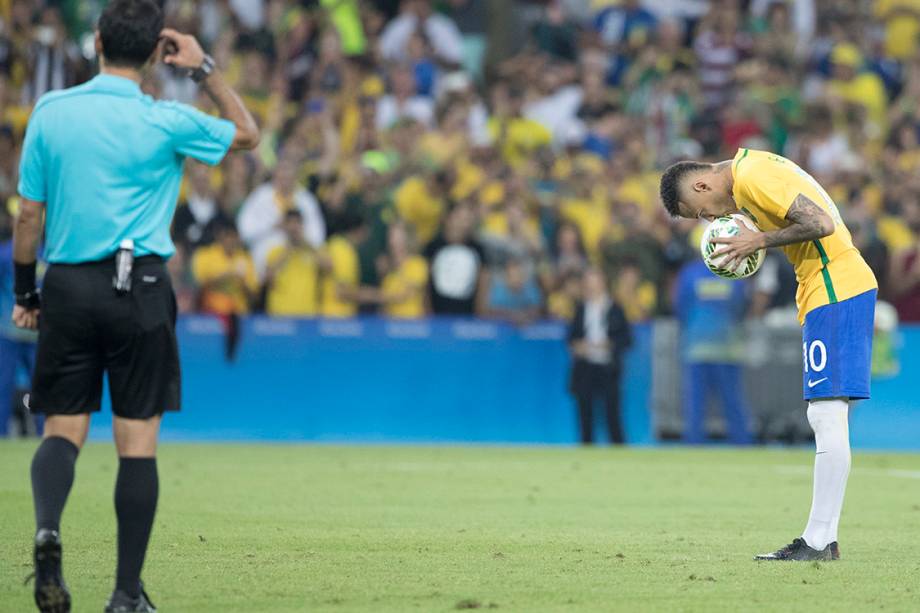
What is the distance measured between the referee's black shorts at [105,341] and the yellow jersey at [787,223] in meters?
3.44

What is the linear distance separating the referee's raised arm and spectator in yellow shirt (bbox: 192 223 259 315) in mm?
12269

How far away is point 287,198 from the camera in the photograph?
19.8m

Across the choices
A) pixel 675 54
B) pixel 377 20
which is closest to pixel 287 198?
pixel 377 20

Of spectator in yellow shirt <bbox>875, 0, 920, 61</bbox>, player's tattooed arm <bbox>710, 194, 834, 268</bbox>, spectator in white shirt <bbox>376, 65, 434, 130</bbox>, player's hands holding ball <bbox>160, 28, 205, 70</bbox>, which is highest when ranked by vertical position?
spectator in yellow shirt <bbox>875, 0, 920, 61</bbox>

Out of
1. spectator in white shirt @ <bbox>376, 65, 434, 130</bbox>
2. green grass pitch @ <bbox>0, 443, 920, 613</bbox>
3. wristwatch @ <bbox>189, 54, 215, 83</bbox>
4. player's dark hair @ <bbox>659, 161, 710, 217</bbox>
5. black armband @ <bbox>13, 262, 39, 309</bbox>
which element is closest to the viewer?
black armband @ <bbox>13, 262, 39, 309</bbox>

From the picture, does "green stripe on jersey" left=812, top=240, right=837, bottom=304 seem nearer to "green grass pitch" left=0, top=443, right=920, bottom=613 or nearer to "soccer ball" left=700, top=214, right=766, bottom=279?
"soccer ball" left=700, top=214, right=766, bottom=279

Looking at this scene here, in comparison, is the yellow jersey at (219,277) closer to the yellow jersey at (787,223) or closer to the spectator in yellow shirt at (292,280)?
the spectator in yellow shirt at (292,280)

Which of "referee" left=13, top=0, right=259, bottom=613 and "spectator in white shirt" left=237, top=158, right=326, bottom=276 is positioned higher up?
"spectator in white shirt" left=237, top=158, right=326, bottom=276

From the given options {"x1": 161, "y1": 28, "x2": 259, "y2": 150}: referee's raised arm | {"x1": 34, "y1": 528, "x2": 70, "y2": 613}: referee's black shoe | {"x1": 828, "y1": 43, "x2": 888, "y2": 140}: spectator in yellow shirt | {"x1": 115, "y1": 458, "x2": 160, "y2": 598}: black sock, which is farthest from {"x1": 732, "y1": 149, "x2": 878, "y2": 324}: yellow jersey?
{"x1": 828, "y1": 43, "x2": 888, "y2": 140}: spectator in yellow shirt

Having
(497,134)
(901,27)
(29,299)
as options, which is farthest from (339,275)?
(29,299)

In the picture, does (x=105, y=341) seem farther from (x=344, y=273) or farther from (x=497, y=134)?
(x=497, y=134)

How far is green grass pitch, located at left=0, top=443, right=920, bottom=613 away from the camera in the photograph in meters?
7.08

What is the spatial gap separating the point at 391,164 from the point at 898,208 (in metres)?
6.98

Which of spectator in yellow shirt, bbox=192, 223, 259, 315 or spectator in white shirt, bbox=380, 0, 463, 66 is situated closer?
spectator in yellow shirt, bbox=192, 223, 259, 315
